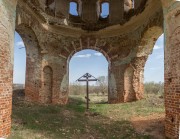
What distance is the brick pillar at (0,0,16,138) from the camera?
6059mm

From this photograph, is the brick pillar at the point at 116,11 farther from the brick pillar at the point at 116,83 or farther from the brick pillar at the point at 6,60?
the brick pillar at the point at 6,60

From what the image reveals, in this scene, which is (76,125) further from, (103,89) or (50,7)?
(103,89)

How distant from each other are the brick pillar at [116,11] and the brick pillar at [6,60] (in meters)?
10.1

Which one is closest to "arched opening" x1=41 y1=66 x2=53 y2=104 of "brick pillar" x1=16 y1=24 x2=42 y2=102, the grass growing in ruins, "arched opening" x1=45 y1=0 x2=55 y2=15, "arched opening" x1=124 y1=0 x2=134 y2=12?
"brick pillar" x1=16 y1=24 x2=42 y2=102

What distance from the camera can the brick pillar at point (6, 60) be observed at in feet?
19.9

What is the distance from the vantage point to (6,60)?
20.9 feet

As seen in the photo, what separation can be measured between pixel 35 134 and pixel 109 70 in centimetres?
935

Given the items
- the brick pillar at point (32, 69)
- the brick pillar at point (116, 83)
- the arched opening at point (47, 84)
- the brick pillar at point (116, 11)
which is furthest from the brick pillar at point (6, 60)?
the brick pillar at point (116, 11)

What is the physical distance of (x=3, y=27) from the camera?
616cm

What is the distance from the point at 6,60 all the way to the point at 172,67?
5017 mm

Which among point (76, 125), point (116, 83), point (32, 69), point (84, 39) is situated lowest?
point (76, 125)

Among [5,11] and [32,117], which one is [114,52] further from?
[5,11]

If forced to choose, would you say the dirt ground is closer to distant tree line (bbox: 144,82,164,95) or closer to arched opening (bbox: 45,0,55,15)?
arched opening (bbox: 45,0,55,15)

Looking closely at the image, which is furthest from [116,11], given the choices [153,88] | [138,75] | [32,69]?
[153,88]
